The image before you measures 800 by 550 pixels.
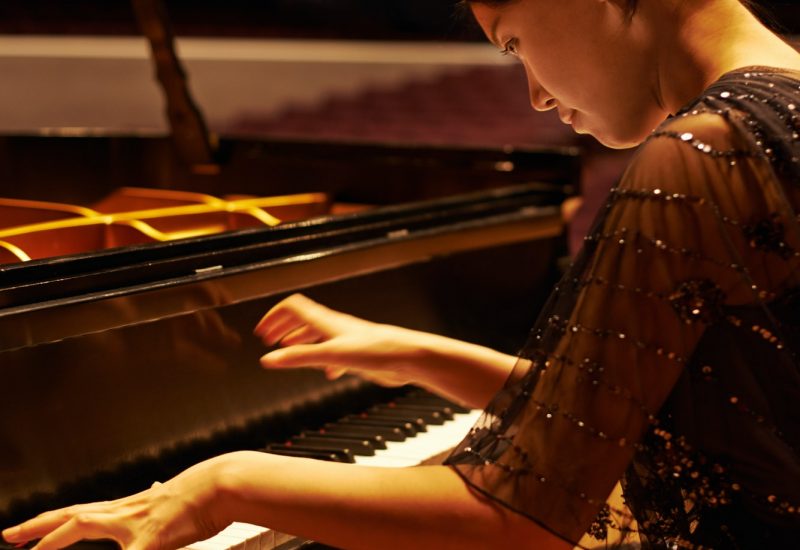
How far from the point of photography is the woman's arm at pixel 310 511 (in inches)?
39.4

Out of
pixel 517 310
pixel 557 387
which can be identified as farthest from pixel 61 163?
pixel 557 387

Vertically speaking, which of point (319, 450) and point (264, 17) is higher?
point (264, 17)

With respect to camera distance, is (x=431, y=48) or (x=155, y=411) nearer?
(x=155, y=411)

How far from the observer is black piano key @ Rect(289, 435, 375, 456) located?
182 cm

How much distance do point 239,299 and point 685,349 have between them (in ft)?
3.09

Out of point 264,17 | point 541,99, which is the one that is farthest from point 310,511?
point 264,17

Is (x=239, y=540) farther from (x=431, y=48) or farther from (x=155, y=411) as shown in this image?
(x=431, y=48)

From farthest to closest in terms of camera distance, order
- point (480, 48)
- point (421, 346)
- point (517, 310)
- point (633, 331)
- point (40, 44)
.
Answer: point (480, 48) → point (40, 44) → point (517, 310) → point (421, 346) → point (633, 331)

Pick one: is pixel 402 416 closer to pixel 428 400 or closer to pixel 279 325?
pixel 428 400

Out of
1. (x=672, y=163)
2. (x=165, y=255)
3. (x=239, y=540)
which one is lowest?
(x=239, y=540)

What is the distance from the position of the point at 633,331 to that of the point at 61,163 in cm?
255

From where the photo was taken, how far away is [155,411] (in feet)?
5.45

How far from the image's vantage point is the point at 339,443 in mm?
1845

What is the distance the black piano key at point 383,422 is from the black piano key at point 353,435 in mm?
67
